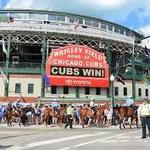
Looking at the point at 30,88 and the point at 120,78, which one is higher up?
the point at 120,78

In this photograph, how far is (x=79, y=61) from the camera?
6116 centimetres

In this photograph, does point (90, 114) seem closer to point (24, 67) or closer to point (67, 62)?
point (67, 62)

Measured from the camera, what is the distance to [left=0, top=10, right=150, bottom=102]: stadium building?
59.9m

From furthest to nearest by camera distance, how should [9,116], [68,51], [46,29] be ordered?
[46,29]
[68,51]
[9,116]

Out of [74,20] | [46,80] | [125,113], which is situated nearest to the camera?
[125,113]

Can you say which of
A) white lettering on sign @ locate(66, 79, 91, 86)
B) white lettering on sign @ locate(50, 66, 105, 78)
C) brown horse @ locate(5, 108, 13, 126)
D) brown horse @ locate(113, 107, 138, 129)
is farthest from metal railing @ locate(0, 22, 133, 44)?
brown horse @ locate(113, 107, 138, 129)

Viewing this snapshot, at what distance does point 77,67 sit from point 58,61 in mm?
2869

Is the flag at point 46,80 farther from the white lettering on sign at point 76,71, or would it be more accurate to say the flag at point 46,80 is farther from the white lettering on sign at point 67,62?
the white lettering on sign at point 67,62

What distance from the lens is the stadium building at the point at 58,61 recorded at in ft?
197

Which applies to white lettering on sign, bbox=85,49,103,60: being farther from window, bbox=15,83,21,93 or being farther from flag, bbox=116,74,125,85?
window, bbox=15,83,21,93

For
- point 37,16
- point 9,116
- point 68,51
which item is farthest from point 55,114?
point 37,16

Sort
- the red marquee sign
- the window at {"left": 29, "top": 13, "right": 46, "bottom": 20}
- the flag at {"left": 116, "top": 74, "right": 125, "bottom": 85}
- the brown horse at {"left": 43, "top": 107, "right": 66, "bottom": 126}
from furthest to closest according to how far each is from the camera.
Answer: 1. the window at {"left": 29, "top": 13, "right": 46, "bottom": 20}
2. the flag at {"left": 116, "top": 74, "right": 125, "bottom": 85}
3. the red marquee sign
4. the brown horse at {"left": 43, "top": 107, "right": 66, "bottom": 126}

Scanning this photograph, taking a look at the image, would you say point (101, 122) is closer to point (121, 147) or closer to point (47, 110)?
point (47, 110)

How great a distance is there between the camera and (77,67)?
2403 inches
